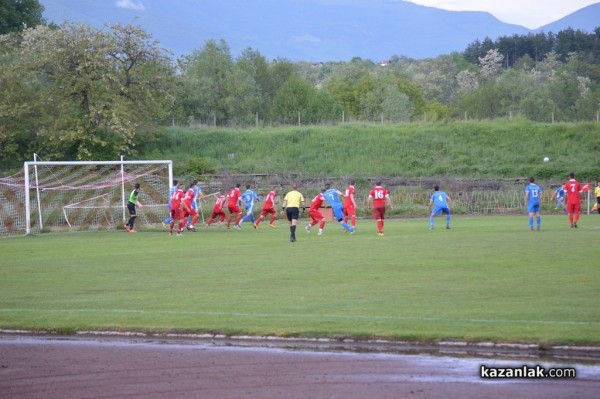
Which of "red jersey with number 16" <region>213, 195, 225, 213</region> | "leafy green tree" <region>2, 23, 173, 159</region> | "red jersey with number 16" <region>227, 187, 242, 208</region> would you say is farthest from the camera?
"leafy green tree" <region>2, 23, 173, 159</region>

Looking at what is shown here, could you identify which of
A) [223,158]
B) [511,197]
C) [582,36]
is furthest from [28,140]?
[582,36]

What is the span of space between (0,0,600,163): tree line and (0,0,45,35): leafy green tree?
0.13m

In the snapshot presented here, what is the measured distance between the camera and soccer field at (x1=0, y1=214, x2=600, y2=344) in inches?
575

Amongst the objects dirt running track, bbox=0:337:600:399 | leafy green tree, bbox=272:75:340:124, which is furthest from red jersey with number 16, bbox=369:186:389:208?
leafy green tree, bbox=272:75:340:124

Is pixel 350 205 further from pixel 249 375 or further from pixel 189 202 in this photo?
pixel 249 375

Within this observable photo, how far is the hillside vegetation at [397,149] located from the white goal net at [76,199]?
56.5ft

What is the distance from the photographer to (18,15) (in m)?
86.5

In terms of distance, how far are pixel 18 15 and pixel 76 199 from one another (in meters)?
48.0

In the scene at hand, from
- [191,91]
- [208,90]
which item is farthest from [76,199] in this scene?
[208,90]

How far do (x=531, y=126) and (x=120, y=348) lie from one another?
6637 centimetres

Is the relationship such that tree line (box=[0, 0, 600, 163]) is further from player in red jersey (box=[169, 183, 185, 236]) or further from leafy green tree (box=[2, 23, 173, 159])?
player in red jersey (box=[169, 183, 185, 236])

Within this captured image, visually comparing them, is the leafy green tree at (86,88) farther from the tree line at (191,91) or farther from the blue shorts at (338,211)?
the blue shorts at (338,211)

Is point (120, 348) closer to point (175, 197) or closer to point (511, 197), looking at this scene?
point (175, 197)

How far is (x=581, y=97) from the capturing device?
103938mm
